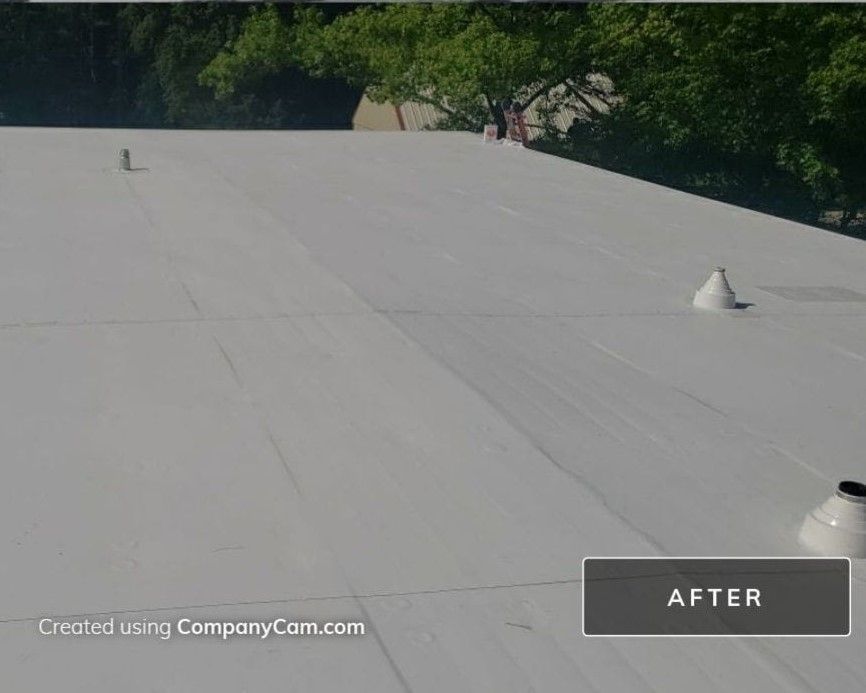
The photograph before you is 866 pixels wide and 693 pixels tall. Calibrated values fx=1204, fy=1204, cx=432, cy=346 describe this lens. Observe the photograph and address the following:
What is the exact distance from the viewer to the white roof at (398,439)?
4320 mm

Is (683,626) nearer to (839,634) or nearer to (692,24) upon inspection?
(839,634)

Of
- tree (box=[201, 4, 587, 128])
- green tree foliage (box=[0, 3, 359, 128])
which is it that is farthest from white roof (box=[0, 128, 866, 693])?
green tree foliage (box=[0, 3, 359, 128])

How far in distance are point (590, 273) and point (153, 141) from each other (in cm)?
1226

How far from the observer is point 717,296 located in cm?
982

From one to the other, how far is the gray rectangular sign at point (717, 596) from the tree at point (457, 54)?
31.2 meters

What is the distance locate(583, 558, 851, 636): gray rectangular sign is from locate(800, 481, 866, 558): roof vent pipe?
2.8 inches

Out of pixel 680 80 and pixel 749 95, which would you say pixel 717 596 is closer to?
pixel 749 95

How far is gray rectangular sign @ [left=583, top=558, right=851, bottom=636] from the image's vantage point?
455cm

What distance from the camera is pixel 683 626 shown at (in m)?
4.54

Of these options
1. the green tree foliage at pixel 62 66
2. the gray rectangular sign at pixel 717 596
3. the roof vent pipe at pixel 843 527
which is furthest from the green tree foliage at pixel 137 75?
the gray rectangular sign at pixel 717 596

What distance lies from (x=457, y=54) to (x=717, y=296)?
27101 mm

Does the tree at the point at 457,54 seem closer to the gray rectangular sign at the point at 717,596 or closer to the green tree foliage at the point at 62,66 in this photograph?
the green tree foliage at the point at 62,66

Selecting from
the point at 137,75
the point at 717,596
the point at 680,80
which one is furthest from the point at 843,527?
the point at 137,75

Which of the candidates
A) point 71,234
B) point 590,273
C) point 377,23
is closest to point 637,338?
point 590,273
